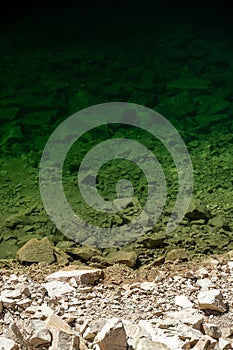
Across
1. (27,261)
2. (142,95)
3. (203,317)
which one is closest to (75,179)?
(27,261)

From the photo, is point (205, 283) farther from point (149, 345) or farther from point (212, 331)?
point (149, 345)

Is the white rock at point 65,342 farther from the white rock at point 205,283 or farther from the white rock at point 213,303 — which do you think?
the white rock at point 205,283

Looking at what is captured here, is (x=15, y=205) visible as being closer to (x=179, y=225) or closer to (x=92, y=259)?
(x=92, y=259)

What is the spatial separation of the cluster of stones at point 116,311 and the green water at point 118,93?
43 centimetres

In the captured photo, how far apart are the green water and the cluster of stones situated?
431 millimetres

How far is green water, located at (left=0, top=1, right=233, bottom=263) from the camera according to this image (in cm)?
313

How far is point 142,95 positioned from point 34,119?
0.74m

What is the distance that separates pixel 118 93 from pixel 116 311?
2.33m

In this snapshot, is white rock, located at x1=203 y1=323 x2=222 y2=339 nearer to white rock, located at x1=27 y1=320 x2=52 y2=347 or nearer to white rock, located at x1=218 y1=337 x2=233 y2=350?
white rock, located at x1=218 y1=337 x2=233 y2=350

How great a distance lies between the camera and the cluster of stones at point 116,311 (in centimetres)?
184

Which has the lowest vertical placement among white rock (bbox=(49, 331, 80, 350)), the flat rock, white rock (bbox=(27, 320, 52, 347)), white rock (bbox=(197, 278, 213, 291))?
the flat rock

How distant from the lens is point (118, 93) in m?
4.34

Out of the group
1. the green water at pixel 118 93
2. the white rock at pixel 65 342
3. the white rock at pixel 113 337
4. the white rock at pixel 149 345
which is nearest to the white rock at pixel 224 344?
the white rock at pixel 149 345

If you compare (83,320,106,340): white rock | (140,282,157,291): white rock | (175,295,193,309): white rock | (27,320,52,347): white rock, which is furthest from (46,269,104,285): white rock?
(27,320,52,347): white rock
